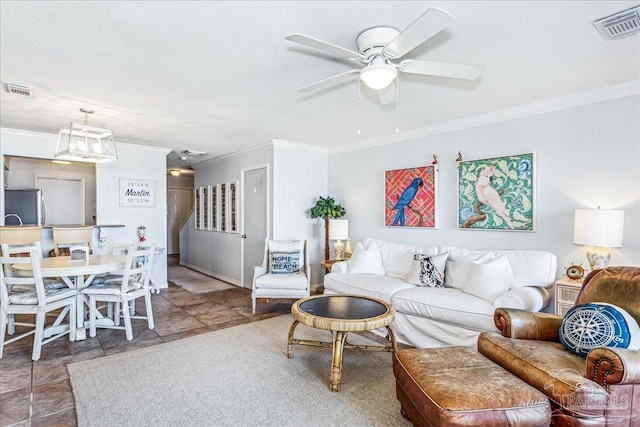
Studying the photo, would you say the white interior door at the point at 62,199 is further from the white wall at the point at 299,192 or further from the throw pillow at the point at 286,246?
the throw pillow at the point at 286,246

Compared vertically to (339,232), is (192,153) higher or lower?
higher

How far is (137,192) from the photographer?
549 cm

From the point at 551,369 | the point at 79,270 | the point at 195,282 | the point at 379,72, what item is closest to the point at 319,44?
the point at 379,72

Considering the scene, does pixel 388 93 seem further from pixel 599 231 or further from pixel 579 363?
pixel 579 363

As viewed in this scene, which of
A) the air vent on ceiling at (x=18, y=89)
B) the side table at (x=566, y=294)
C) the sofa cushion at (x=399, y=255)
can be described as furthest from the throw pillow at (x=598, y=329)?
the air vent on ceiling at (x=18, y=89)

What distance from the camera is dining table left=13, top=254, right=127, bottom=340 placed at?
3135mm

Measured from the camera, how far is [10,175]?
646cm

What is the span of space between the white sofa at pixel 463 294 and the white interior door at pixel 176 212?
23.1ft

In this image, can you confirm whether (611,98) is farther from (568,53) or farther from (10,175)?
(10,175)

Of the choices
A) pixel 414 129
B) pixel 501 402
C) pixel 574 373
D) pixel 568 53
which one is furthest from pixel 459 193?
pixel 501 402

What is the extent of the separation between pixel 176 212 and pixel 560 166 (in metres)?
8.91

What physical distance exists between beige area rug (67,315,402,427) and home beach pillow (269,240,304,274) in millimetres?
1275

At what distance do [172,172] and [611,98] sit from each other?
841 cm

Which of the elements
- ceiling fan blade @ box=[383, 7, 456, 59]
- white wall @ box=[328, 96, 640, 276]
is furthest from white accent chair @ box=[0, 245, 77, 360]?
white wall @ box=[328, 96, 640, 276]
